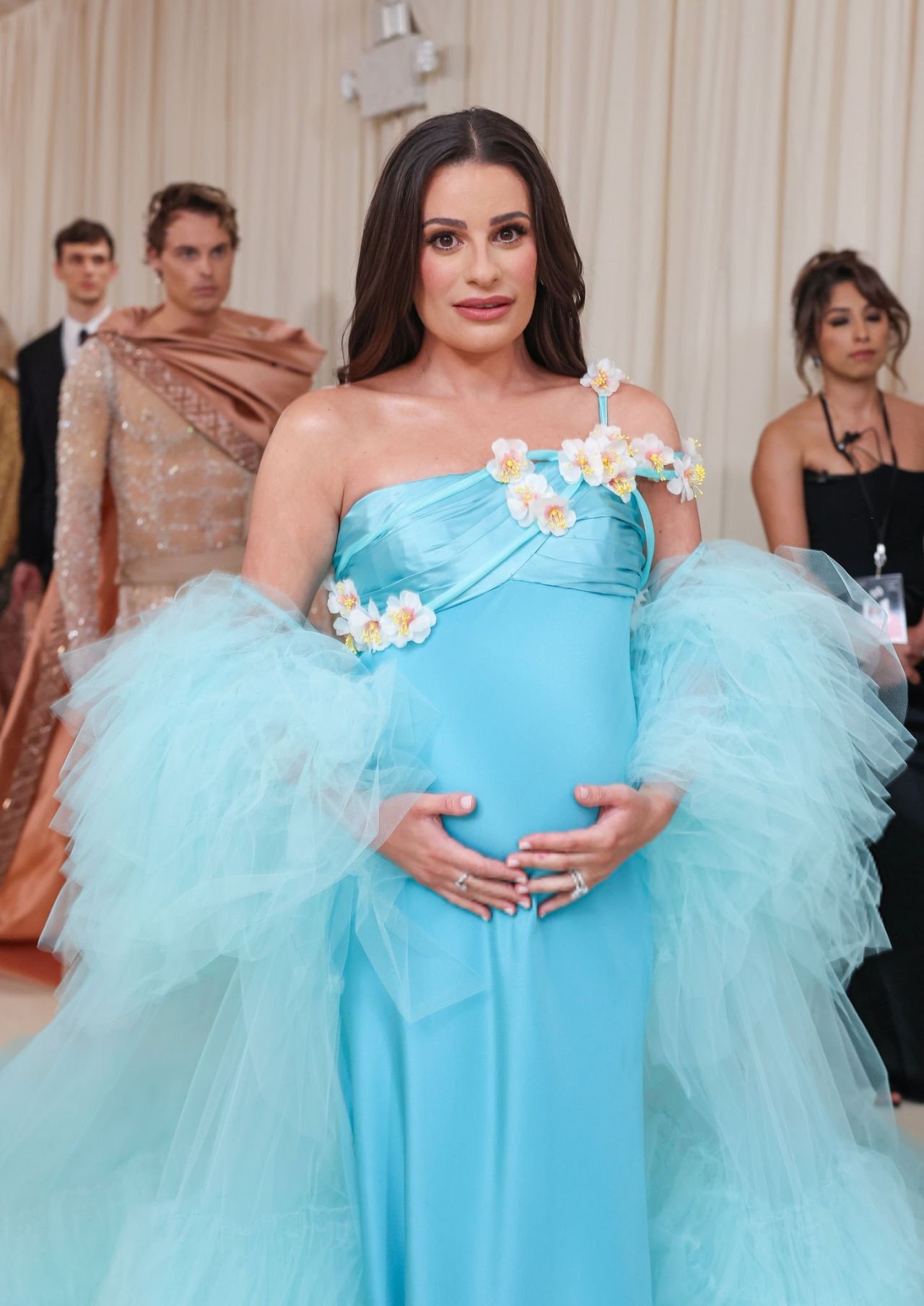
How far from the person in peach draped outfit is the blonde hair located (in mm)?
2306

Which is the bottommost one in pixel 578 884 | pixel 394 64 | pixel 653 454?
pixel 578 884

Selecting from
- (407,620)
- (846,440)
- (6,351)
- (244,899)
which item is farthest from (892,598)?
(6,351)

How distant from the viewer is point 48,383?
562 centimetres

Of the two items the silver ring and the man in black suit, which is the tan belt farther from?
the silver ring

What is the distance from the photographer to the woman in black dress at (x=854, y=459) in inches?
138

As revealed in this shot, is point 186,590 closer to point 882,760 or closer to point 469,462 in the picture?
point 469,462

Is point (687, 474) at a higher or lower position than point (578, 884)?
higher

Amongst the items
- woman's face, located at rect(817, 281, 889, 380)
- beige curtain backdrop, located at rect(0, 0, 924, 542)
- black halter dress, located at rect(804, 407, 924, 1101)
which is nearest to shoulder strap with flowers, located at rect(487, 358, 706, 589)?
black halter dress, located at rect(804, 407, 924, 1101)

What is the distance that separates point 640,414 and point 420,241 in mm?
363

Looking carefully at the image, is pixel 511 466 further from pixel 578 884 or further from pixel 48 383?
pixel 48 383

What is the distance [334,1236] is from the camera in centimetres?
168

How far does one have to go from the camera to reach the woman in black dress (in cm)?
350

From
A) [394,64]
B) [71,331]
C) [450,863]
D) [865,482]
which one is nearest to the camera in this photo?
[450,863]

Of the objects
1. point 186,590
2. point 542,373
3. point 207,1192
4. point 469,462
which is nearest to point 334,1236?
point 207,1192
